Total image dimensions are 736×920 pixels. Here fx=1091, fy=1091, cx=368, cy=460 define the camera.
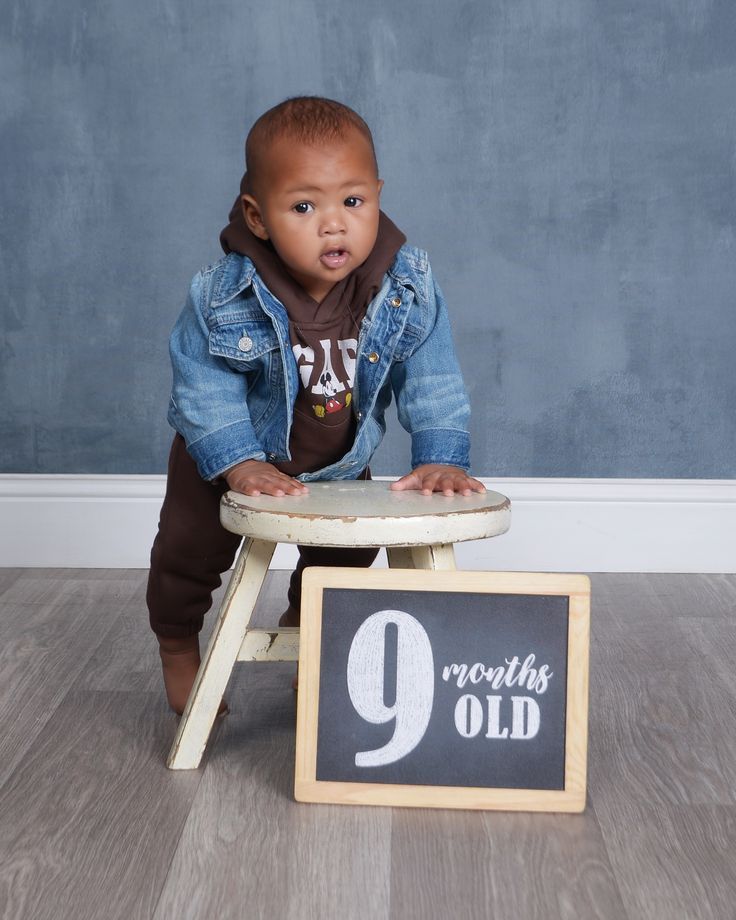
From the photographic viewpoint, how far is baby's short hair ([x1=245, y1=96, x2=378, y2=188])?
109 cm

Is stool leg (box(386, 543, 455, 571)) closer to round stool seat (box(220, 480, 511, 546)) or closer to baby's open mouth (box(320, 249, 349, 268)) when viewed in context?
round stool seat (box(220, 480, 511, 546))

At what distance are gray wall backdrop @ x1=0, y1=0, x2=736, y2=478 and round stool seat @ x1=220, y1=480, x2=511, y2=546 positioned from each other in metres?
0.86

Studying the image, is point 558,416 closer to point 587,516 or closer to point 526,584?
point 587,516

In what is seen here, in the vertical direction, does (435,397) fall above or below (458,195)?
below

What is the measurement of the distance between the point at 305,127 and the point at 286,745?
25.5 inches

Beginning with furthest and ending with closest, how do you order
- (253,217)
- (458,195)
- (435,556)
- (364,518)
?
(458,195) → (253,217) → (435,556) → (364,518)

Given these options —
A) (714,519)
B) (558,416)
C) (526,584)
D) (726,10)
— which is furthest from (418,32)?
(526,584)

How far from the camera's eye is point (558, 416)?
1.90 meters

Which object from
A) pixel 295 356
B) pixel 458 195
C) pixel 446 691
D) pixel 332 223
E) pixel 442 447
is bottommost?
pixel 446 691

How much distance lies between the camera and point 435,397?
48.5 inches

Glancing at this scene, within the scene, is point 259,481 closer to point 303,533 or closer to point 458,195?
point 303,533

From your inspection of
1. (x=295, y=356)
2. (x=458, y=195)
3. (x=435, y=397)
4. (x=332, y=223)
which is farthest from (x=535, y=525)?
(x=332, y=223)

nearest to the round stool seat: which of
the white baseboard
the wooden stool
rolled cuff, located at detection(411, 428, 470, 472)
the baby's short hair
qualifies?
the wooden stool

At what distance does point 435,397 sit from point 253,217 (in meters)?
0.28
